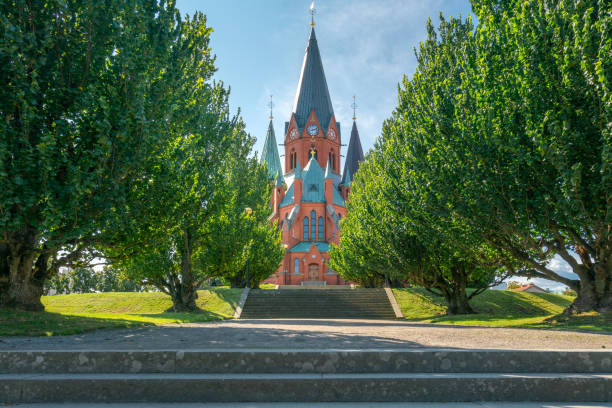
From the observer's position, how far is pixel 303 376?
409cm

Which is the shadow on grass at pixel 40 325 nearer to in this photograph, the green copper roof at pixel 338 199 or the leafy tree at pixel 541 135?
the leafy tree at pixel 541 135

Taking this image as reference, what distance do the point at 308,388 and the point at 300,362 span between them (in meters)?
0.42

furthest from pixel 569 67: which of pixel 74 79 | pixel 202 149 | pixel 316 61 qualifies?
pixel 316 61

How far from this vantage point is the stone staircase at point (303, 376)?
387 cm

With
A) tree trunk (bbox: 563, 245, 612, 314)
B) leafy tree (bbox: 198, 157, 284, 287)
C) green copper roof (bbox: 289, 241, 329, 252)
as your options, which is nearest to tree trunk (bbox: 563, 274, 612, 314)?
tree trunk (bbox: 563, 245, 612, 314)

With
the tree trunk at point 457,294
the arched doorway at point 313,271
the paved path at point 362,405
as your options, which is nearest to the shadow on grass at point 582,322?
the tree trunk at point 457,294

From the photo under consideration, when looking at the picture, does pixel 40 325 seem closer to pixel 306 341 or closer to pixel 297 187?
pixel 306 341

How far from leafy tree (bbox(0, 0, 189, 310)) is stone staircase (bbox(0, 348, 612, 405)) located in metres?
5.71

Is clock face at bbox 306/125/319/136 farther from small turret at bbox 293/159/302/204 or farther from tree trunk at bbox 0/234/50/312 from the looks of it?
tree trunk at bbox 0/234/50/312

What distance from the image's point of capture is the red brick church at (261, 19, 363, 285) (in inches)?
2202

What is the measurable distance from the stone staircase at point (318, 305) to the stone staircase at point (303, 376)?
62.6 ft

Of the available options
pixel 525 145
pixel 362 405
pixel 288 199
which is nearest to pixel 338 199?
pixel 288 199

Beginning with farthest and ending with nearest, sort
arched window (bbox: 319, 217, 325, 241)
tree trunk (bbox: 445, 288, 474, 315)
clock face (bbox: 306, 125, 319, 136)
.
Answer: clock face (bbox: 306, 125, 319, 136) < arched window (bbox: 319, 217, 325, 241) < tree trunk (bbox: 445, 288, 474, 315)

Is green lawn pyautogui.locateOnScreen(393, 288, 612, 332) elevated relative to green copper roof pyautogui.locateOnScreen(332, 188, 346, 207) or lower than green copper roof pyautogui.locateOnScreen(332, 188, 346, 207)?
lower
